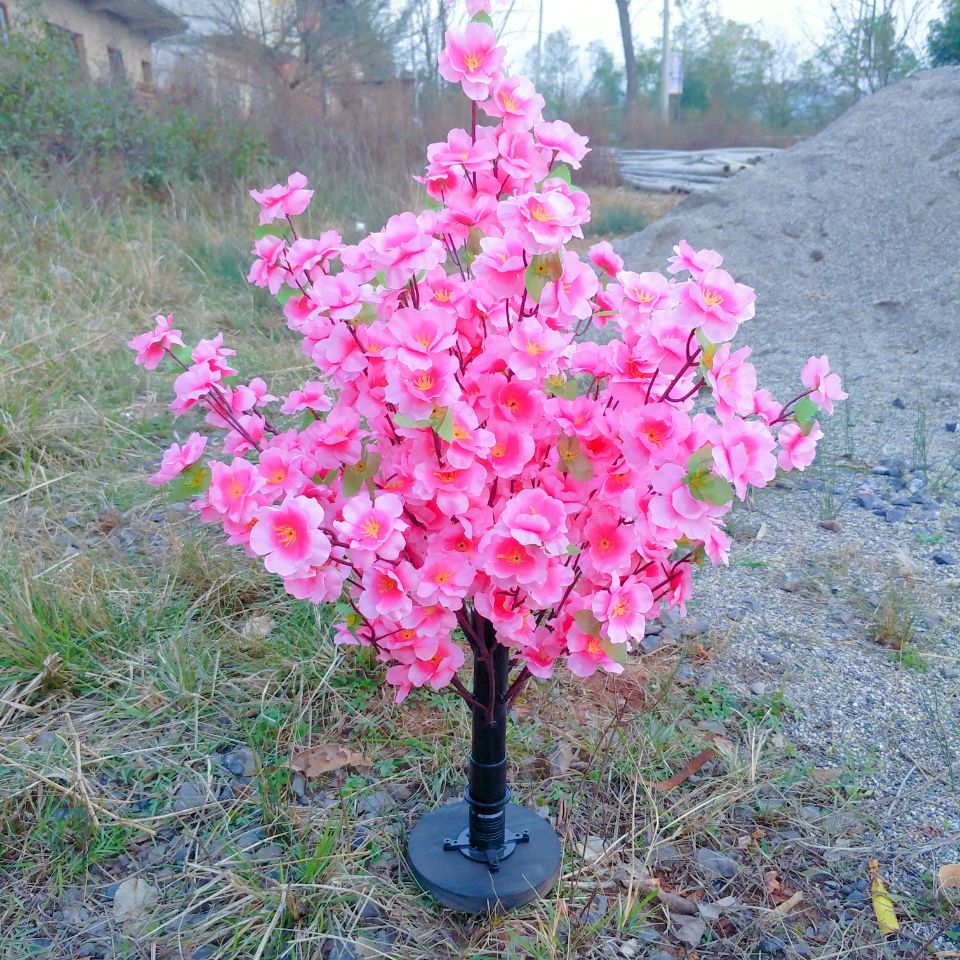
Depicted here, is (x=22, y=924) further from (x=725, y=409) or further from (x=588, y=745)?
(x=725, y=409)

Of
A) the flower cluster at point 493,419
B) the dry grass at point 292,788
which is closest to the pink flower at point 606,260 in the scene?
the flower cluster at point 493,419

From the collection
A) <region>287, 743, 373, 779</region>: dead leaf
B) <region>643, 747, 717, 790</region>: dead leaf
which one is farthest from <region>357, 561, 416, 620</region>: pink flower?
<region>643, 747, 717, 790</region>: dead leaf

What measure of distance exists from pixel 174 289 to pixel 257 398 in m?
→ 3.98

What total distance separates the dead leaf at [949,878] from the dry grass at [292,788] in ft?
0.19

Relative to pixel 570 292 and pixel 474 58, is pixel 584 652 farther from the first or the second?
pixel 474 58

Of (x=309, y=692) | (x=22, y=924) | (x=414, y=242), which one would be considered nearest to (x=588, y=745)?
(x=309, y=692)

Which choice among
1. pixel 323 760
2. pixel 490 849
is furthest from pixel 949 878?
pixel 323 760

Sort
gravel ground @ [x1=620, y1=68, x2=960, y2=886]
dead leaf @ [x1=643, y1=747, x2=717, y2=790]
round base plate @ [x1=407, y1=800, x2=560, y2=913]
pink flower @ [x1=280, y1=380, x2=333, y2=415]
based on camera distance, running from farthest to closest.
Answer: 1. gravel ground @ [x1=620, y1=68, x2=960, y2=886]
2. dead leaf @ [x1=643, y1=747, x2=717, y2=790]
3. round base plate @ [x1=407, y1=800, x2=560, y2=913]
4. pink flower @ [x1=280, y1=380, x2=333, y2=415]

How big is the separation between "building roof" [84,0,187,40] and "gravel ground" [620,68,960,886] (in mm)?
14366

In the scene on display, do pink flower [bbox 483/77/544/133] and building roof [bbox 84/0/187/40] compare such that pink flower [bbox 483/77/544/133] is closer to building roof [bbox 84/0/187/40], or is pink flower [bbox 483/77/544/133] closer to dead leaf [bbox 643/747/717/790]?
dead leaf [bbox 643/747/717/790]

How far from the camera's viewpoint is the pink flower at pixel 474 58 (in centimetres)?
119

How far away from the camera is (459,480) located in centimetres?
119

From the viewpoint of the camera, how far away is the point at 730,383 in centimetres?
117

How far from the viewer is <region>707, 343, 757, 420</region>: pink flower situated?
1.15 meters
